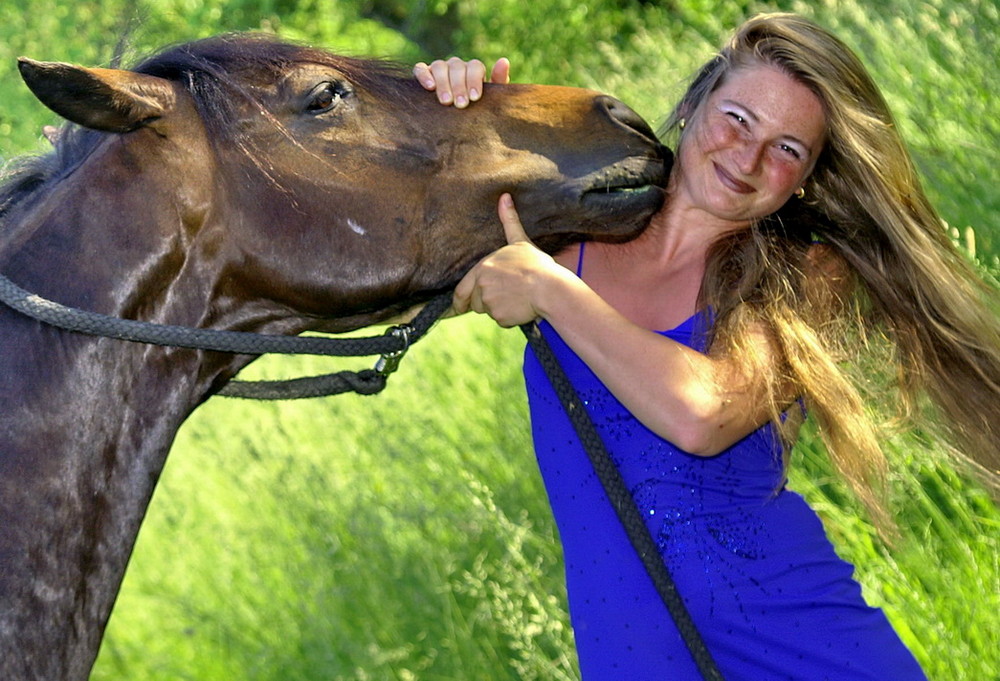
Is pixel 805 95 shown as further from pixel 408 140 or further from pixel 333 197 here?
pixel 333 197

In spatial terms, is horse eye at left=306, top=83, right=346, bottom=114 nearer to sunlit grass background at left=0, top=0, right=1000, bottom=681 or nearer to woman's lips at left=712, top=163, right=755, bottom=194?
sunlit grass background at left=0, top=0, right=1000, bottom=681

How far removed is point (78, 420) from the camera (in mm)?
1983

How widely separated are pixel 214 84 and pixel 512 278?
0.67 metres

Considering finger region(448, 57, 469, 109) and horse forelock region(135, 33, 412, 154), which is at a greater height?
finger region(448, 57, 469, 109)

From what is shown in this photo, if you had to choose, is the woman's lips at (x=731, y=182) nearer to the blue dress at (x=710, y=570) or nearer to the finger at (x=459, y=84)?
the blue dress at (x=710, y=570)

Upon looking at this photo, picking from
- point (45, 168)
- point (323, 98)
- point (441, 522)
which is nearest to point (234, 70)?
point (323, 98)

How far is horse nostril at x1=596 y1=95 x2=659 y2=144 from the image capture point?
232 centimetres

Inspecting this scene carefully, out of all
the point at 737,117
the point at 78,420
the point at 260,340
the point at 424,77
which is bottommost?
the point at 78,420

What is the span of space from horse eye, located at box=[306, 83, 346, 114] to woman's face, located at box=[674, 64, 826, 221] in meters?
0.78

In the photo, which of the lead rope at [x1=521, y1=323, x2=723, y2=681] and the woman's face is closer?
the lead rope at [x1=521, y1=323, x2=723, y2=681]

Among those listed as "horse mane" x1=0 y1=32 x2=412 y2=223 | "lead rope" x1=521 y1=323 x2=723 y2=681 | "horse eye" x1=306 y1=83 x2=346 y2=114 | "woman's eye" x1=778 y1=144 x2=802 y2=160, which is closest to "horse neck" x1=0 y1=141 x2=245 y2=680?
"horse mane" x1=0 y1=32 x2=412 y2=223

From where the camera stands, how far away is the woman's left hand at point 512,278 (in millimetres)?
2166

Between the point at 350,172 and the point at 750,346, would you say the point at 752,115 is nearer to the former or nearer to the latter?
the point at 750,346

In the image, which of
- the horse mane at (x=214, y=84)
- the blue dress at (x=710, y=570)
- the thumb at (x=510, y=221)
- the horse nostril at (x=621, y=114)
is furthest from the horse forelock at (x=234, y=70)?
the blue dress at (x=710, y=570)
